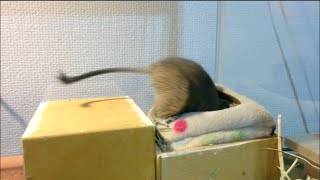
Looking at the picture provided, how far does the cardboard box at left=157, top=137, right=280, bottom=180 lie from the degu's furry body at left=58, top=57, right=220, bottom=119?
0.38ft

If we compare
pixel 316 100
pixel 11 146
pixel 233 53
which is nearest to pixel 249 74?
pixel 233 53

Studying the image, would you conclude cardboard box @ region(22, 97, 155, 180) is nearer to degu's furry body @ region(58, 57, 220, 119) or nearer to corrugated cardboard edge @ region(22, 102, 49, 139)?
corrugated cardboard edge @ region(22, 102, 49, 139)

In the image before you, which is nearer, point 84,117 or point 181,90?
point 84,117

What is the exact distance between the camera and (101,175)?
1.70ft

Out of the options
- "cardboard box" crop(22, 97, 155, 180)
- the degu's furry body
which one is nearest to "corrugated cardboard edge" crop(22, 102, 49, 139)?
"cardboard box" crop(22, 97, 155, 180)

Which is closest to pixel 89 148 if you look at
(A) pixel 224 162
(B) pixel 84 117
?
(B) pixel 84 117

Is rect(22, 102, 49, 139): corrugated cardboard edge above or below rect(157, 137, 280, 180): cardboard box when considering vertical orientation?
above

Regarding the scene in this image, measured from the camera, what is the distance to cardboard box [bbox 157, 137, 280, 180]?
56 cm

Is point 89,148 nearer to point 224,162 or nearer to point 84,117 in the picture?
point 84,117

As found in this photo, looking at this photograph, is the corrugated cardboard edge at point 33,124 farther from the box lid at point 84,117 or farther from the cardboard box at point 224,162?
the cardboard box at point 224,162

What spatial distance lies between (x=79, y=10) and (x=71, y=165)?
70cm

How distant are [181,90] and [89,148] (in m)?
0.25

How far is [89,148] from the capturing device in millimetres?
506

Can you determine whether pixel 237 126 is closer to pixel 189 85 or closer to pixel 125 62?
pixel 189 85
